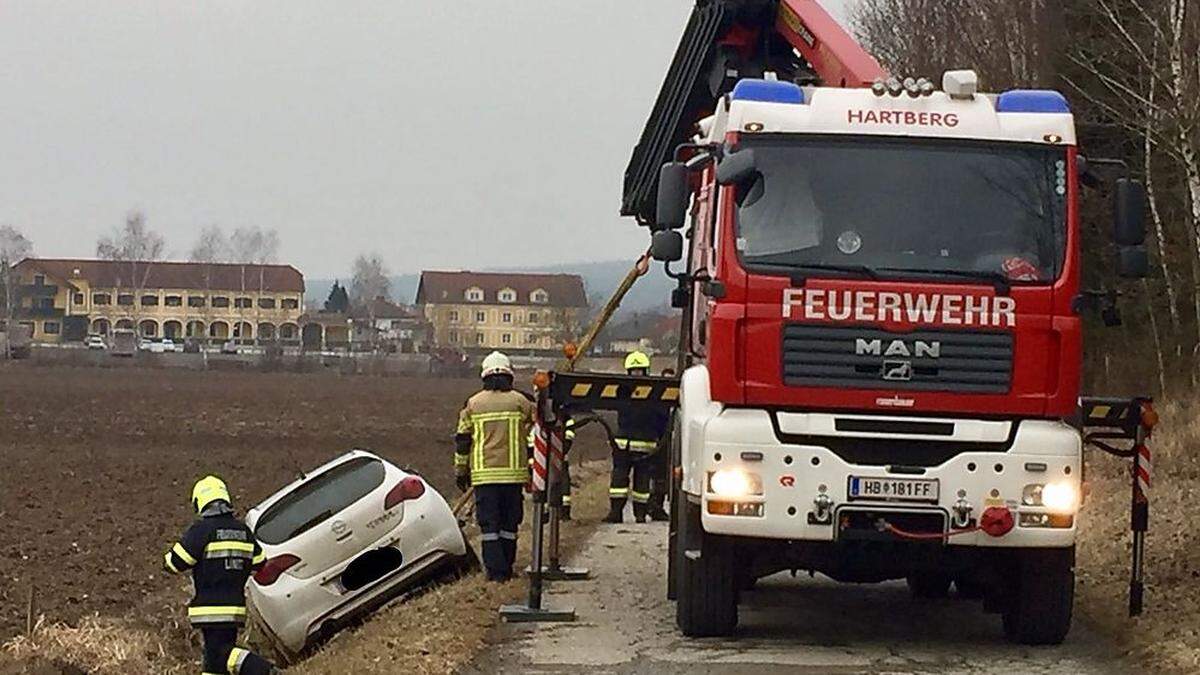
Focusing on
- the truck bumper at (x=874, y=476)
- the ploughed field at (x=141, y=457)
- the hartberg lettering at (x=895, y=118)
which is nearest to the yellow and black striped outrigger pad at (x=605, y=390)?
the truck bumper at (x=874, y=476)

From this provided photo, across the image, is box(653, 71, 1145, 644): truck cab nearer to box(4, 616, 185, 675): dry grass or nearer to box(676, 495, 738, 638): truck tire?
box(676, 495, 738, 638): truck tire

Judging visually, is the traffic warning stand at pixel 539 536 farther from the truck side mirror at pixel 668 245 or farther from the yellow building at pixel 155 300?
the yellow building at pixel 155 300

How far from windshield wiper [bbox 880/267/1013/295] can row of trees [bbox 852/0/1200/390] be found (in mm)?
12447

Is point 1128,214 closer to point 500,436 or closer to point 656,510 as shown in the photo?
point 500,436

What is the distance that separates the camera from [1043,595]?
1005cm

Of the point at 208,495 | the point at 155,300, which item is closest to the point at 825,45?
the point at 208,495

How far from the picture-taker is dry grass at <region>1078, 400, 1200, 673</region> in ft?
32.4

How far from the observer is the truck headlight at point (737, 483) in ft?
30.9

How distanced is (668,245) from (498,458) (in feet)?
9.20

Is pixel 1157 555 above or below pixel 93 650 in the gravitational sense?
above

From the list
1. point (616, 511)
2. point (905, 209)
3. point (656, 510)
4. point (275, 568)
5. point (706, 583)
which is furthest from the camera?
point (656, 510)

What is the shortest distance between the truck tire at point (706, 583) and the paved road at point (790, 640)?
115mm

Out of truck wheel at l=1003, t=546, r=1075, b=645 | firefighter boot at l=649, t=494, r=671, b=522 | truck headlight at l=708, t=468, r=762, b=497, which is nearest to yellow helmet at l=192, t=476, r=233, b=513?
truck headlight at l=708, t=468, r=762, b=497

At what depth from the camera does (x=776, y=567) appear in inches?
409
